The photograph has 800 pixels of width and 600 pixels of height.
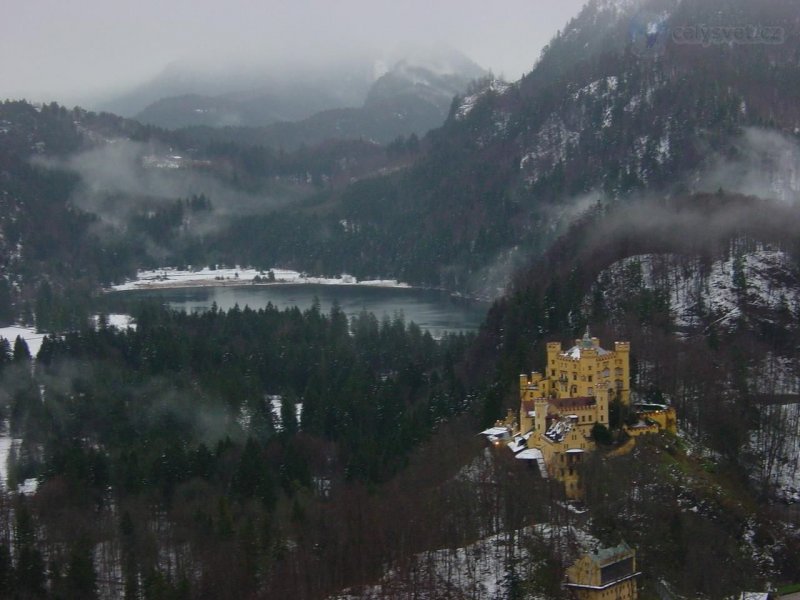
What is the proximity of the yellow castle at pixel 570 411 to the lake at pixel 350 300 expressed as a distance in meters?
61.6

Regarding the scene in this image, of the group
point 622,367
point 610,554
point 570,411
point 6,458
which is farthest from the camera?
point 6,458

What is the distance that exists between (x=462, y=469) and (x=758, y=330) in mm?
27508

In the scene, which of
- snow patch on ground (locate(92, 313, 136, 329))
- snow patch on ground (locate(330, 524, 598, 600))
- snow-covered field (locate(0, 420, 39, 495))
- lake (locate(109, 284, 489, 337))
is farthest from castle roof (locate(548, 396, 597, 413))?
snow patch on ground (locate(92, 313, 136, 329))

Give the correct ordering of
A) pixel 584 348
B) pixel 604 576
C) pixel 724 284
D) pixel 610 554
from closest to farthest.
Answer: pixel 604 576 < pixel 610 554 < pixel 584 348 < pixel 724 284

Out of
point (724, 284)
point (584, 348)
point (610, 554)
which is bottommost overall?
point (610, 554)

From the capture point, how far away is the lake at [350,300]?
149 metres

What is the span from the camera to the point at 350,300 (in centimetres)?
17588

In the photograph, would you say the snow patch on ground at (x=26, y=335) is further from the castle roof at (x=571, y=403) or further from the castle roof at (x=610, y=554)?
the castle roof at (x=610, y=554)

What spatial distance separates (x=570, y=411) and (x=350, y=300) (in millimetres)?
111845

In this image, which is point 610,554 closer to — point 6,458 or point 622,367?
point 622,367

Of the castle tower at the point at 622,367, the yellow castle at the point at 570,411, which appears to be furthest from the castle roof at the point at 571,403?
the castle tower at the point at 622,367

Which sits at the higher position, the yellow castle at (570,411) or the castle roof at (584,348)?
the castle roof at (584,348)

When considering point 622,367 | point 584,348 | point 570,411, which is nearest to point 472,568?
point 570,411

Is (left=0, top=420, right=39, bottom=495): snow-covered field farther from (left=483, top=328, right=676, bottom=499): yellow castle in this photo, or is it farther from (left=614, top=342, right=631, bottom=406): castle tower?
(left=614, top=342, right=631, bottom=406): castle tower
